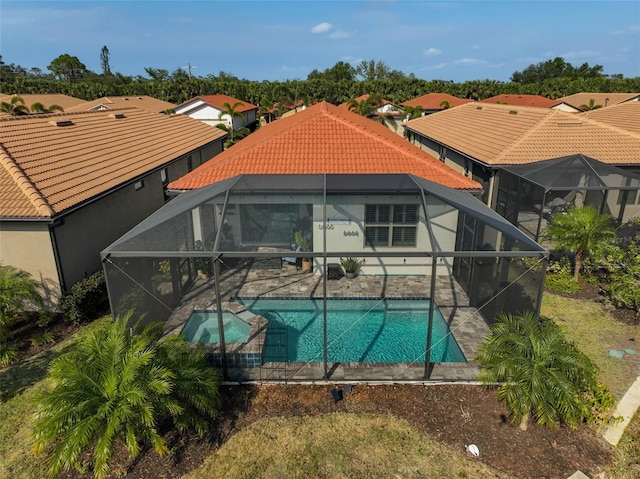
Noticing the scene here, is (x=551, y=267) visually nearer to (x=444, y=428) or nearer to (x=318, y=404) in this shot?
(x=444, y=428)

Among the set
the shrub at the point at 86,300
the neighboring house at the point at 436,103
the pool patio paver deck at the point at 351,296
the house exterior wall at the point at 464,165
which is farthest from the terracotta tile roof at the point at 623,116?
the shrub at the point at 86,300

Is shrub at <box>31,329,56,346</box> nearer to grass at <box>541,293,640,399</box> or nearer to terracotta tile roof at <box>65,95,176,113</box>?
grass at <box>541,293,640,399</box>

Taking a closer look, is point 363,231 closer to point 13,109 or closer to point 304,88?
point 13,109

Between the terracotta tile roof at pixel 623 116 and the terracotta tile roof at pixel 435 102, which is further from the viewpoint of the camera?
the terracotta tile roof at pixel 435 102

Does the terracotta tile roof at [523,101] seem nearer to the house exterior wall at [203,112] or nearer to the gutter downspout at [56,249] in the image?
the house exterior wall at [203,112]

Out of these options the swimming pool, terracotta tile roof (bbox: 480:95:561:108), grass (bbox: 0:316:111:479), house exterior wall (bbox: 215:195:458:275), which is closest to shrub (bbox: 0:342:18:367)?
grass (bbox: 0:316:111:479)

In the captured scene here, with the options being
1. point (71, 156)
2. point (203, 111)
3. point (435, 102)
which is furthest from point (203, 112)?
point (71, 156)
